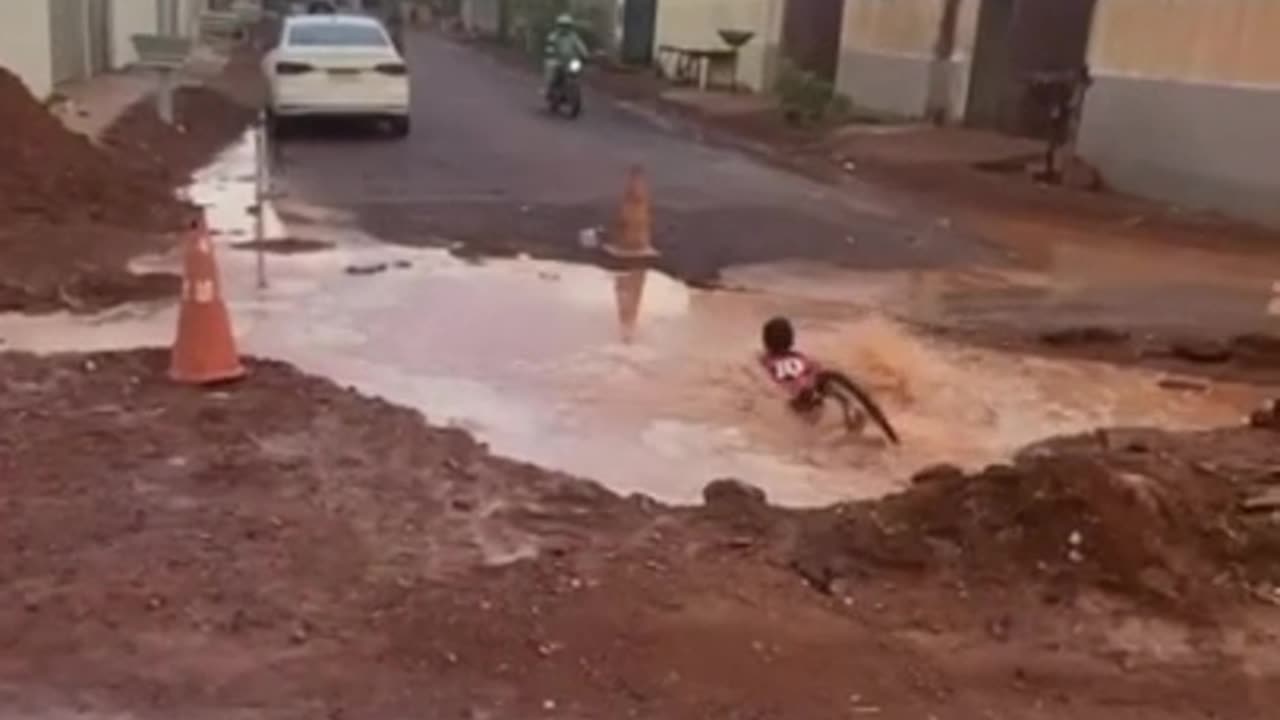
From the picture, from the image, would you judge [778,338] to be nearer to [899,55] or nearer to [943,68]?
[943,68]

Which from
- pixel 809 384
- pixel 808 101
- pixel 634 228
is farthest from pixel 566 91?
pixel 809 384

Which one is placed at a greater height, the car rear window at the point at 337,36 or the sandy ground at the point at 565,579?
the sandy ground at the point at 565,579

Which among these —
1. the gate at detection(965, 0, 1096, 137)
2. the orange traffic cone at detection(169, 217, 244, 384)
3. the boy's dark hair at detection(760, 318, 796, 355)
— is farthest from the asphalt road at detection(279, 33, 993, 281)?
the orange traffic cone at detection(169, 217, 244, 384)

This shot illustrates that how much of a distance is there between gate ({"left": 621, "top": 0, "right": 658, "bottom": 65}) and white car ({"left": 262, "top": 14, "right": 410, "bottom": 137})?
937 inches

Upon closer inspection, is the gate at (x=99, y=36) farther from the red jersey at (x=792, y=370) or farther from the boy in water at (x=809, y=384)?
the red jersey at (x=792, y=370)

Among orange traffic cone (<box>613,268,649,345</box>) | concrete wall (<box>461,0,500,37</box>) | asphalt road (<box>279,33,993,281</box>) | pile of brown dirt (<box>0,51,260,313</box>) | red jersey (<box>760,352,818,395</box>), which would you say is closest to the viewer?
red jersey (<box>760,352,818,395</box>)

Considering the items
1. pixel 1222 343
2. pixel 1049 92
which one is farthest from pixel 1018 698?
pixel 1049 92

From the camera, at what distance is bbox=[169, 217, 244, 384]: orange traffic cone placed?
8.94m

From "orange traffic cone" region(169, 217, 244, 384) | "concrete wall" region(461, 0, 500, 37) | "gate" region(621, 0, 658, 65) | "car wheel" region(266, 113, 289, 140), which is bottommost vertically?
"concrete wall" region(461, 0, 500, 37)

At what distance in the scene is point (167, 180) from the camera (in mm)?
18047

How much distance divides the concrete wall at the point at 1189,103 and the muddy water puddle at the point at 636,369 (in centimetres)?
712

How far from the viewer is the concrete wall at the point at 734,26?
36.8m

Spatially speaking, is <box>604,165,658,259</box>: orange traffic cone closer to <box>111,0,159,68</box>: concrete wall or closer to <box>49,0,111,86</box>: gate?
<box>49,0,111,86</box>: gate

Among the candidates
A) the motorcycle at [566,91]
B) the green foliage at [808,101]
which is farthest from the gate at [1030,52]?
the motorcycle at [566,91]
